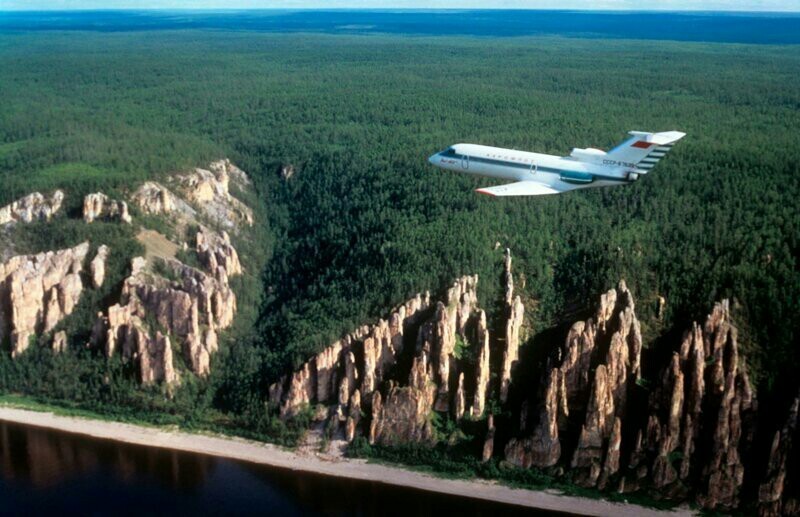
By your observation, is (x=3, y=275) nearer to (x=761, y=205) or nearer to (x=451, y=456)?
(x=451, y=456)

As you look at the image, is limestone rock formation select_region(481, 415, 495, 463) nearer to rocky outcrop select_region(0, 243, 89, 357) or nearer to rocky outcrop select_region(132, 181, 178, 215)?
rocky outcrop select_region(0, 243, 89, 357)

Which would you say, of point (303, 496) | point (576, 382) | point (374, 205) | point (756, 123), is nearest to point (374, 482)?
point (303, 496)

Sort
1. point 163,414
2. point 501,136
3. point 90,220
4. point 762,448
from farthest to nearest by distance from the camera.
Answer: point 501,136 < point 90,220 < point 163,414 < point 762,448

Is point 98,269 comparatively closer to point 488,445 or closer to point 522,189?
point 488,445

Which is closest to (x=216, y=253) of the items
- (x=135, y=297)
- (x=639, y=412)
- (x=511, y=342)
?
(x=135, y=297)

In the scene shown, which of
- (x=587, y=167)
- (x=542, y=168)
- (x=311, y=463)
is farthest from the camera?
(x=311, y=463)

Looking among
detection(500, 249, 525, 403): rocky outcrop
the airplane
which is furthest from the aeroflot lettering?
detection(500, 249, 525, 403): rocky outcrop
